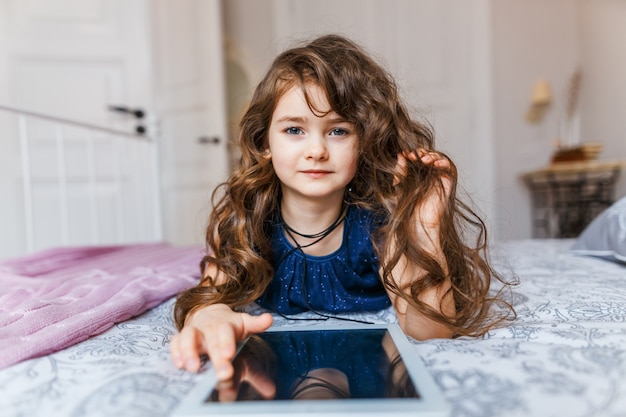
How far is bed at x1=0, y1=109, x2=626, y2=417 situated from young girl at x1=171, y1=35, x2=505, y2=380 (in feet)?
0.24

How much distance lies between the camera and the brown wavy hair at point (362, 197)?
73 centimetres

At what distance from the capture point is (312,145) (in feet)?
2.39

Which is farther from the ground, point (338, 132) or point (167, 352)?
point (338, 132)

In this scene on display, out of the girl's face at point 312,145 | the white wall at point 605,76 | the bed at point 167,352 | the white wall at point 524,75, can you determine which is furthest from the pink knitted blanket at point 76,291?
the white wall at point 605,76

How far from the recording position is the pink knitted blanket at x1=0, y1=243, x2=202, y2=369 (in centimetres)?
57

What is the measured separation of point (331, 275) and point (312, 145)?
250 mm

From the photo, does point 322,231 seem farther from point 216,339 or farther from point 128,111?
point 128,111

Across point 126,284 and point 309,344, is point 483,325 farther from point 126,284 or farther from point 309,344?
point 126,284

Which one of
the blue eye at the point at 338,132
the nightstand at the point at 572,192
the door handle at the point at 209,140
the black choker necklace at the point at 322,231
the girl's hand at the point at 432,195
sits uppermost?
the door handle at the point at 209,140

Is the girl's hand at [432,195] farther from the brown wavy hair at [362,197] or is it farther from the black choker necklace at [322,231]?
the black choker necklace at [322,231]

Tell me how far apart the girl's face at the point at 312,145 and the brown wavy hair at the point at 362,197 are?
0.02 meters

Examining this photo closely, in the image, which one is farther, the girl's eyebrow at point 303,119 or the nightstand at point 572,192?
the nightstand at point 572,192

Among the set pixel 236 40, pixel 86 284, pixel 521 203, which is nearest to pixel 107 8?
pixel 236 40

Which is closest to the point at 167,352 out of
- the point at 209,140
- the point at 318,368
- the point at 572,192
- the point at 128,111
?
the point at 318,368
